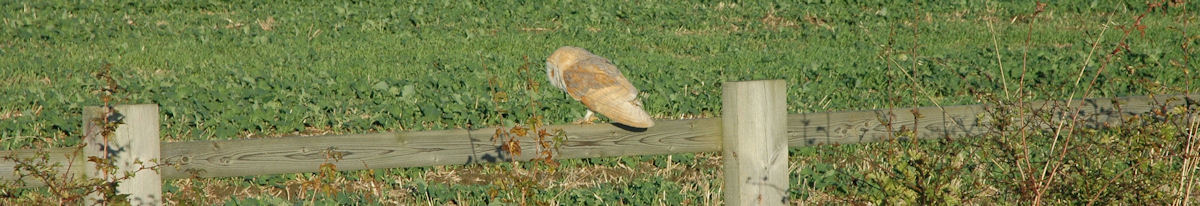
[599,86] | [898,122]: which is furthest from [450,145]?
[898,122]

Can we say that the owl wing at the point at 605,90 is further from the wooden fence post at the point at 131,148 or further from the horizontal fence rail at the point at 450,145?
the wooden fence post at the point at 131,148

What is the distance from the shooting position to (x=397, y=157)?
14.6ft

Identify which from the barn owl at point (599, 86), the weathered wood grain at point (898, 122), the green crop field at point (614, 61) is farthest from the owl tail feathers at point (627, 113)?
the weathered wood grain at point (898, 122)

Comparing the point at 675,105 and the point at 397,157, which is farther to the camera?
the point at 675,105

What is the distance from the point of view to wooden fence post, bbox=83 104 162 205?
3953mm

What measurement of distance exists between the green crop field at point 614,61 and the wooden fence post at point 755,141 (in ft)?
1.10

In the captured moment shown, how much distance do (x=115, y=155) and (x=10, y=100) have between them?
18.5 feet

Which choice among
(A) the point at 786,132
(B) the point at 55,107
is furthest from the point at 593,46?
(A) the point at 786,132

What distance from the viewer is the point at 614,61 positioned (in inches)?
483

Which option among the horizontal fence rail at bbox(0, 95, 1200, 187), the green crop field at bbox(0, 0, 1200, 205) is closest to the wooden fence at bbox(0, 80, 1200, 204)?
the horizontal fence rail at bbox(0, 95, 1200, 187)

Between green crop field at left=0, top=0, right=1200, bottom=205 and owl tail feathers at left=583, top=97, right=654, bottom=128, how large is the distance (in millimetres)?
434

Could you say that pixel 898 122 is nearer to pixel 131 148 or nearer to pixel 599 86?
pixel 599 86

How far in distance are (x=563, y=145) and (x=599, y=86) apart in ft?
0.95

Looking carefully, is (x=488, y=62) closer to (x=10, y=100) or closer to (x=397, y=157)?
(x=10, y=100)
